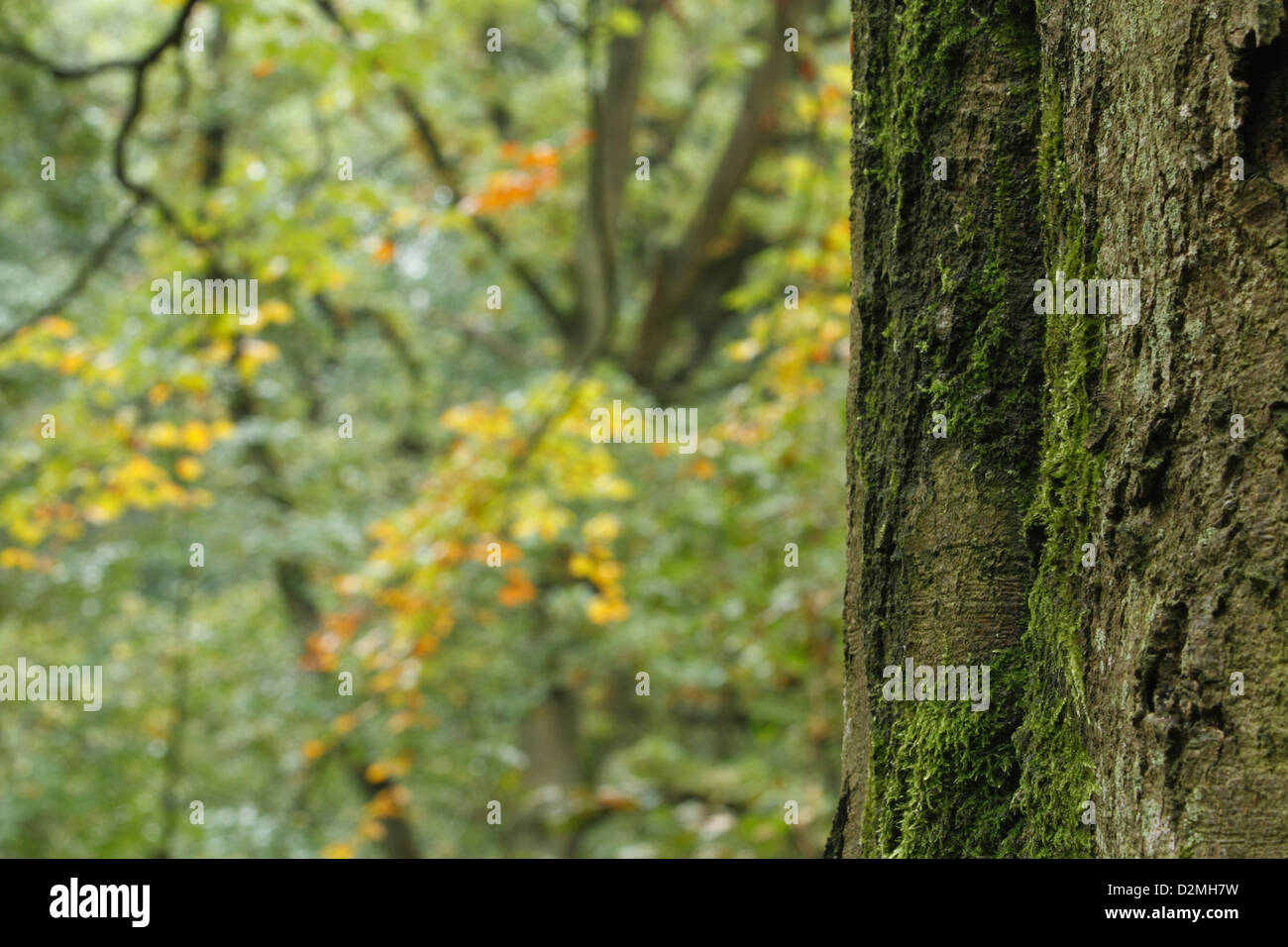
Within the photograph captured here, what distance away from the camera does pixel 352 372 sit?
35.1 feet

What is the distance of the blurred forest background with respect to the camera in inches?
218

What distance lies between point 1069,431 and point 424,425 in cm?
959

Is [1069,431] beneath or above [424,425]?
beneath

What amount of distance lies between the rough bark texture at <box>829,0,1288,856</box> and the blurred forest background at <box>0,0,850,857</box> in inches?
134

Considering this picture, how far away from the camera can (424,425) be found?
10453mm

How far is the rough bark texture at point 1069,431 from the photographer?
3.29ft

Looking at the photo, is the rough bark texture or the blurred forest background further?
the blurred forest background

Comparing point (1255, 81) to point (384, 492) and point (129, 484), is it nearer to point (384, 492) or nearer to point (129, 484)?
point (129, 484)

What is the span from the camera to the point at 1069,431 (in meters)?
1.20

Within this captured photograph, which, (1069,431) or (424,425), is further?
(424,425)

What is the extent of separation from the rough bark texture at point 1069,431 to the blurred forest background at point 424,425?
340 centimetres

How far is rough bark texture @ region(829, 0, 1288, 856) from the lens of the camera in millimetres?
1002

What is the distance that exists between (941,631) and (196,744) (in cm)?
968
